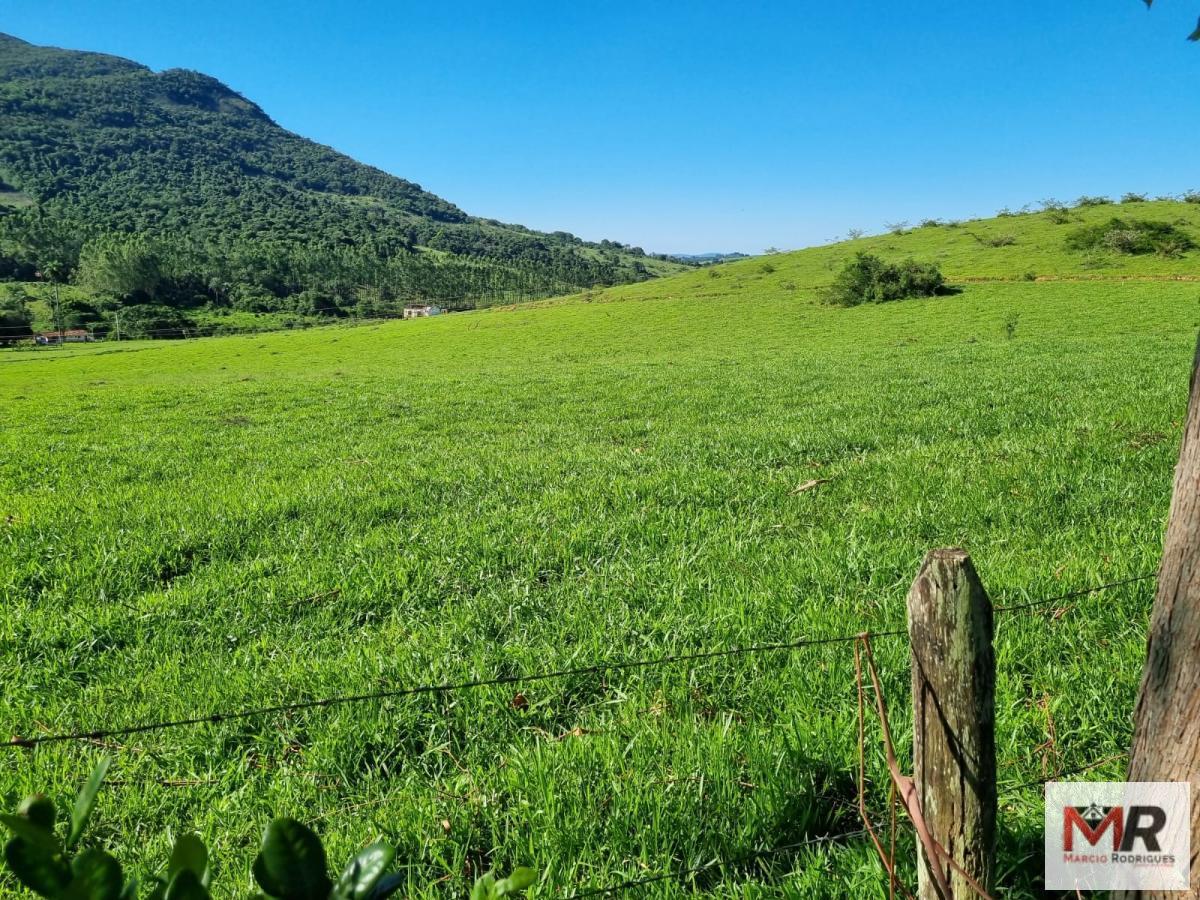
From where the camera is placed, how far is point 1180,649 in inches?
62.0

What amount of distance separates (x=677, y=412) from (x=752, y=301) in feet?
168

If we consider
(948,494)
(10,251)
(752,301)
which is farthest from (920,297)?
→ (10,251)

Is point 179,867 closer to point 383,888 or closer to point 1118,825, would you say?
point 383,888

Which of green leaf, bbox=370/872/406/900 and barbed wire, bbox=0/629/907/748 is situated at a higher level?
green leaf, bbox=370/872/406/900

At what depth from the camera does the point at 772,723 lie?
324 centimetres

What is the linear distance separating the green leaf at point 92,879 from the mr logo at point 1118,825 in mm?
2126

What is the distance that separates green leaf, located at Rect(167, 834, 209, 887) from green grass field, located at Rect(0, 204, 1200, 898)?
6.15 feet

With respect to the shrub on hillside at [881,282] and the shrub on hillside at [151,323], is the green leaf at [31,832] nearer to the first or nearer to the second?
the shrub on hillside at [881,282]

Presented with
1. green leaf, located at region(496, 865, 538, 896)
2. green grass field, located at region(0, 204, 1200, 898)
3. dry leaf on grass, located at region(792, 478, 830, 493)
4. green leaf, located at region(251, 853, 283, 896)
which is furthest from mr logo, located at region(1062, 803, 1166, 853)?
dry leaf on grass, located at region(792, 478, 830, 493)

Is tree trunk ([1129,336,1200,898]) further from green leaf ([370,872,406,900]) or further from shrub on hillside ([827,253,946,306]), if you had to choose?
shrub on hillside ([827,253,946,306])

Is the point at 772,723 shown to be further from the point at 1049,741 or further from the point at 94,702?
the point at 94,702

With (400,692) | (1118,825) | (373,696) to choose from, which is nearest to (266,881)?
(373,696)

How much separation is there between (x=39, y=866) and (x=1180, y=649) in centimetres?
208

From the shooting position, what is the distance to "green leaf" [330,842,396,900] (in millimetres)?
881
